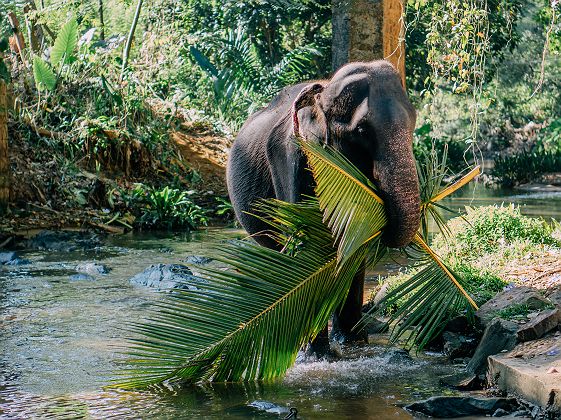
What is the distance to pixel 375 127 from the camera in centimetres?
611

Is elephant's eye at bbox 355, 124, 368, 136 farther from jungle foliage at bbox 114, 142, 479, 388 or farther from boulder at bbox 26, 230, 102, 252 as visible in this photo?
boulder at bbox 26, 230, 102, 252

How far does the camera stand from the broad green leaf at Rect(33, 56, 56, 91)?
15953 millimetres

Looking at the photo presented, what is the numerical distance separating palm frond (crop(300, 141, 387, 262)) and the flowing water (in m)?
0.89

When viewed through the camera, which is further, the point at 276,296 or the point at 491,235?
the point at 491,235

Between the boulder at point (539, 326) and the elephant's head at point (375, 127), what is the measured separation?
0.94 metres

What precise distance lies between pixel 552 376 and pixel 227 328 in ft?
6.28

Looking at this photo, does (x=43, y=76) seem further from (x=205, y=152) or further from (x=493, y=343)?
(x=493, y=343)

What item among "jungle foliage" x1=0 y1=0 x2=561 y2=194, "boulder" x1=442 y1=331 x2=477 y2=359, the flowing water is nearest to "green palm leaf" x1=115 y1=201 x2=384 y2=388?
the flowing water

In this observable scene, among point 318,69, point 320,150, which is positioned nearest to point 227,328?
point 320,150

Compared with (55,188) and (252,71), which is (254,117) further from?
(252,71)

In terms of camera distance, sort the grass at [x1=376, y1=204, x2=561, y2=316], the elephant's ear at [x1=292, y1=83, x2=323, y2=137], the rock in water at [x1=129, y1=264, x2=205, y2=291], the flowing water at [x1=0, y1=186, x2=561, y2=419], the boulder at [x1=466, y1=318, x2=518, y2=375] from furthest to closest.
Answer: the rock in water at [x1=129, y1=264, x2=205, y2=291], the grass at [x1=376, y1=204, x2=561, y2=316], the elephant's ear at [x1=292, y1=83, x2=323, y2=137], the boulder at [x1=466, y1=318, x2=518, y2=375], the flowing water at [x1=0, y1=186, x2=561, y2=419]

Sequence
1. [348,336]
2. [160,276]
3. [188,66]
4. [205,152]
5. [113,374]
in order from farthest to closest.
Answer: [188,66] < [205,152] < [160,276] < [348,336] < [113,374]

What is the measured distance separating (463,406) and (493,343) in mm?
956

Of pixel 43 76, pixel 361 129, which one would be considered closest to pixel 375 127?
pixel 361 129
